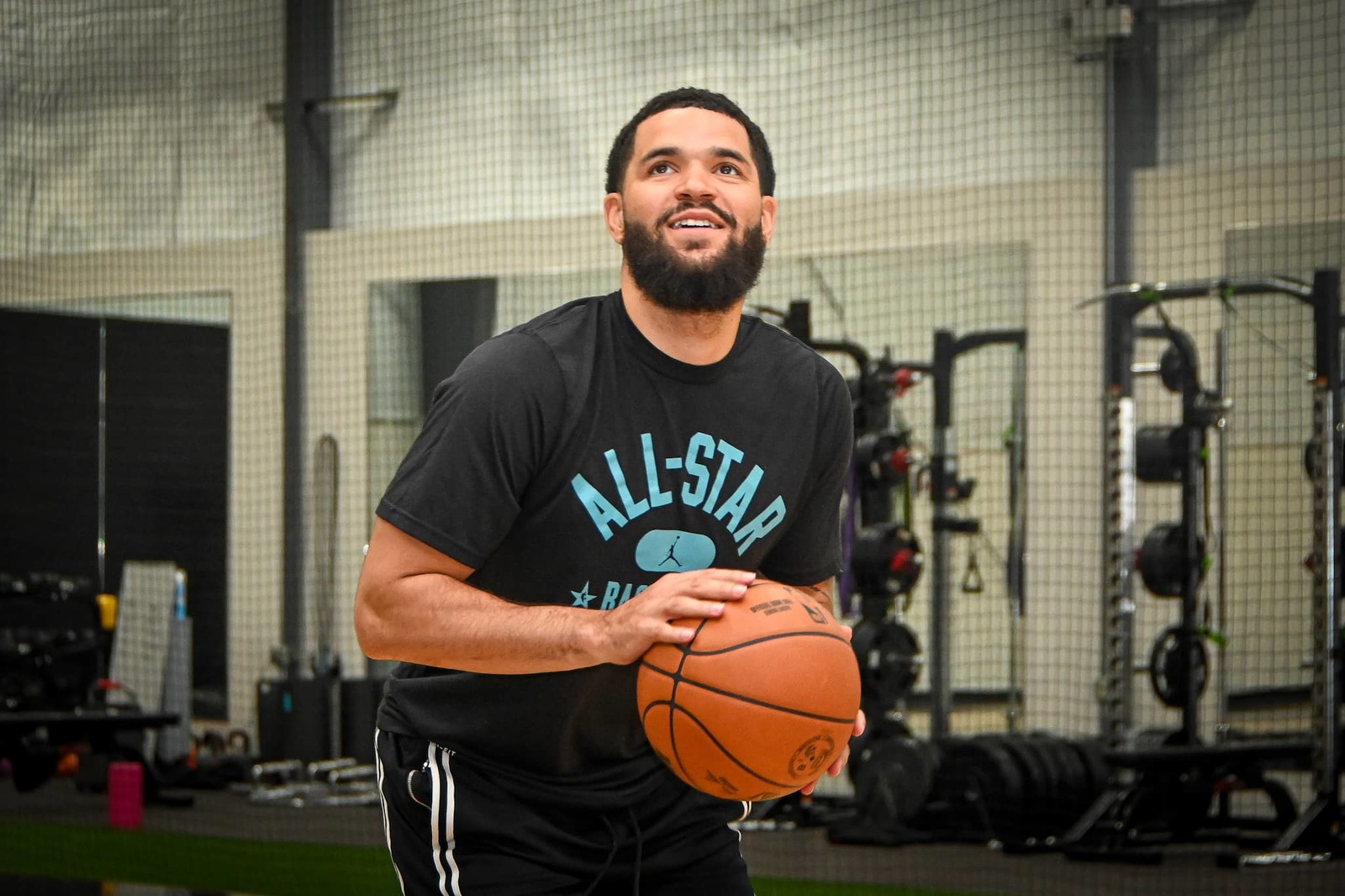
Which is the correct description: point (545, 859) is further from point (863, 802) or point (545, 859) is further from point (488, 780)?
point (863, 802)

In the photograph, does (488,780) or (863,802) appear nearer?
(488,780)

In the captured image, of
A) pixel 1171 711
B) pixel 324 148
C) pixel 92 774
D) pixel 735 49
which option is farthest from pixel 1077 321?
pixel 92 774

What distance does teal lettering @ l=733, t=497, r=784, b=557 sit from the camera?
1.84 m

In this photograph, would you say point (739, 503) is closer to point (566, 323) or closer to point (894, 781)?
point (566, 323)

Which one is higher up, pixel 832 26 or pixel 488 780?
pixel 832 26

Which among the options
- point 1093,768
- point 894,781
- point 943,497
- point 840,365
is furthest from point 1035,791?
point 840,365

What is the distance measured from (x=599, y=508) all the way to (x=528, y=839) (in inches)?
15.4

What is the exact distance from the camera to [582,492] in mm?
1756

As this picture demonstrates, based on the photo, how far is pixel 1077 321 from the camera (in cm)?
611

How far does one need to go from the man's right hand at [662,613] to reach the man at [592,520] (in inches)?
4.9

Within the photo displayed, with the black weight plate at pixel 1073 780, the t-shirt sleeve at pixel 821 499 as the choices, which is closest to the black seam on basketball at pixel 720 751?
the t-shirt sleeve at pixel 821 499

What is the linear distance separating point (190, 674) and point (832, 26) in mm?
4233

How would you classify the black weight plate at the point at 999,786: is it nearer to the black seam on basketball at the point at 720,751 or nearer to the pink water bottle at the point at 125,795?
the pink water bottle at the point at 125,795

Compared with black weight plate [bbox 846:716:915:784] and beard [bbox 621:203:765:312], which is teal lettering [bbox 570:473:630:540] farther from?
black weight plate [bbox 846:716:915:784]
